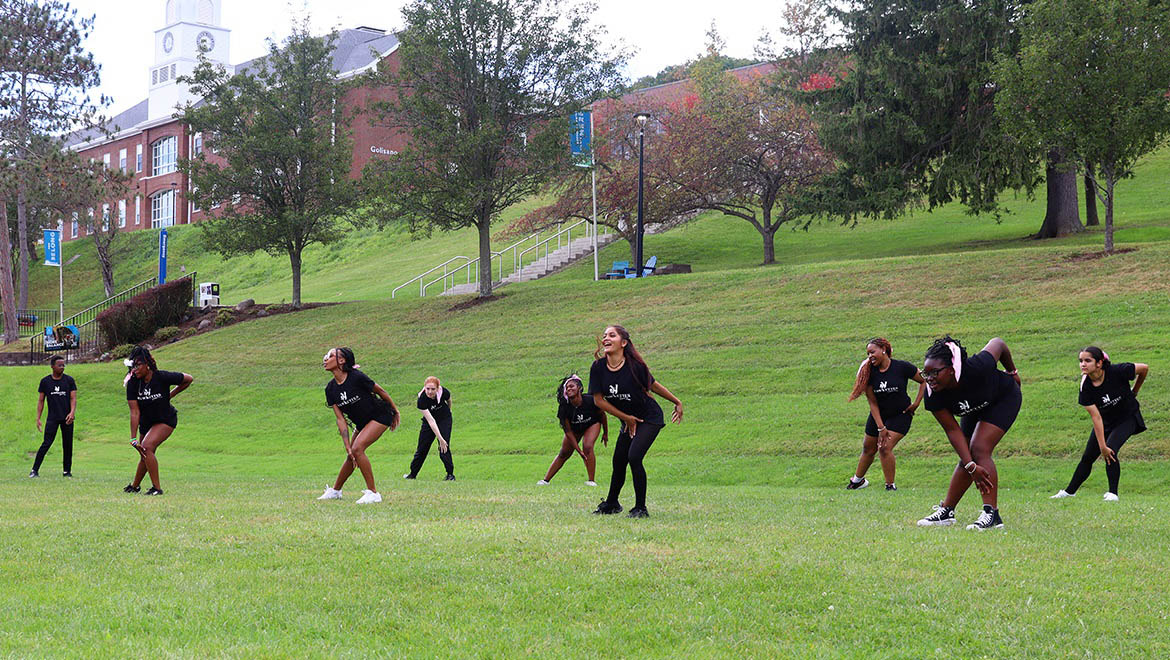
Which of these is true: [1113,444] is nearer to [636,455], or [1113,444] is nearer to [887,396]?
[887,396]

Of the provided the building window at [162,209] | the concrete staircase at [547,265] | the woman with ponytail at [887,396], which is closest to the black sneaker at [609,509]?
the woman with ponytail at [887,396]

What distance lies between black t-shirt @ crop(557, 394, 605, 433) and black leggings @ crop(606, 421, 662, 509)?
5061 mm

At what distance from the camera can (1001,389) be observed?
9.84 m

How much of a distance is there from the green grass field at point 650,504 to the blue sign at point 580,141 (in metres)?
4.70

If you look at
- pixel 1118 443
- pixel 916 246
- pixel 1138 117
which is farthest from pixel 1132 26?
pixel 1118 443

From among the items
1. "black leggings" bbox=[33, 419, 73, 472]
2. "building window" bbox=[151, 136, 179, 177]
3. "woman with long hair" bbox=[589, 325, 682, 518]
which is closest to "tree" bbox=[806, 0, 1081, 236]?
"black leggings" bbox=[33, 419, 73, 472]

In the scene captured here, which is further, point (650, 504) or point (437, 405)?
point (437, 405)

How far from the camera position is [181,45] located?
296 ft

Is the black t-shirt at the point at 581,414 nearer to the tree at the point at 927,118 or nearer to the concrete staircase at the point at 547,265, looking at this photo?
the tree at the point at 927,118

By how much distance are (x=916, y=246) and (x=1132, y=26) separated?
16.7 metres

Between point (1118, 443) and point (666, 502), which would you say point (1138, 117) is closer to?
point (1118, 443)

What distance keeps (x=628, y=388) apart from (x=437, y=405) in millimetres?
8251

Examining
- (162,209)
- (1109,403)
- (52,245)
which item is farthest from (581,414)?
(162,209)

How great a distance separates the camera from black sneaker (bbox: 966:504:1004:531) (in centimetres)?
959
